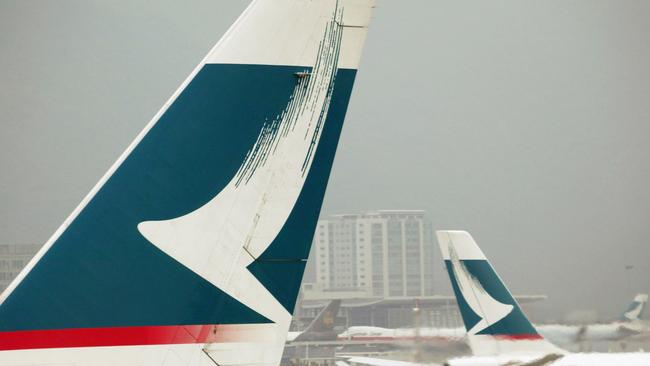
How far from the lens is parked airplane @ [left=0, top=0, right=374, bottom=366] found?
5.31 metres

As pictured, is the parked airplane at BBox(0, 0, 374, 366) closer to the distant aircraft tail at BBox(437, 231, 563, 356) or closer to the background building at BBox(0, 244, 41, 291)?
the distant aircraft tail at BBox(437, 231, 563, 356)

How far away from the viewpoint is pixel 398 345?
3659cm

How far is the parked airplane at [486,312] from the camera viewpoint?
2111cm

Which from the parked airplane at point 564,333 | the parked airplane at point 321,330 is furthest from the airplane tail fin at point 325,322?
the parked airplane at point 564,333

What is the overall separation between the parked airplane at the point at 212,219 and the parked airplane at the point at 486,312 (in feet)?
48.6

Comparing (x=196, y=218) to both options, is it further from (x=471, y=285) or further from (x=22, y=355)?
(x=471, y=285)

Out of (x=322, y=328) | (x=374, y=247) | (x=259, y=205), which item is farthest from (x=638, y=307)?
(x=374, y=247)

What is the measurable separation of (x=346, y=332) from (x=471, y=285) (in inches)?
1831

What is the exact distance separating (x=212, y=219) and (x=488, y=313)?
54.3 ft

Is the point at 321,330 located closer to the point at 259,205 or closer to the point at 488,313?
the point at 488,313

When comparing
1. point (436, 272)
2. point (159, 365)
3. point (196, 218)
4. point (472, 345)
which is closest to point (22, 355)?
point (159, 365)

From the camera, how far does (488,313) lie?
2145cm

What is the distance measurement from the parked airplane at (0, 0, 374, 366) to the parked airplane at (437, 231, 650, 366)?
14813 millimetres

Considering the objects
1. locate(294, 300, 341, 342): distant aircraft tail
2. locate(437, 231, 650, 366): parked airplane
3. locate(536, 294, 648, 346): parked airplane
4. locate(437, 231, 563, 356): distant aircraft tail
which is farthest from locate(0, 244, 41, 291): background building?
locate(294, 300, 341, 342): distant aircraft tail
